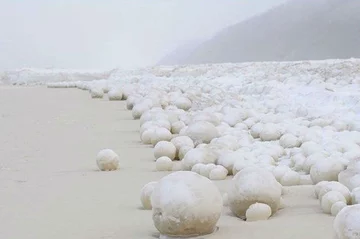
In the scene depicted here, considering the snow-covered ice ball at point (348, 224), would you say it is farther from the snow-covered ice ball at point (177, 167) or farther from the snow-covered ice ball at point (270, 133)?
the snow-covered ice ball at point (270, 133)

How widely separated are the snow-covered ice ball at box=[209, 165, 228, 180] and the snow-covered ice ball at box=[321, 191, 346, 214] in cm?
83

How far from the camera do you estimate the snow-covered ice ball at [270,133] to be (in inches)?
177

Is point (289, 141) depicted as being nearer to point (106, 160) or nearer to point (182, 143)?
point (182, 143)

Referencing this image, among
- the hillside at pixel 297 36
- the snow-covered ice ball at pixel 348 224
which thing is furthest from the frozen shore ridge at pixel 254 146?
the hillside at pixel 297 36

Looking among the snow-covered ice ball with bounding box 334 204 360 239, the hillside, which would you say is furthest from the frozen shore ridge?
the hillside

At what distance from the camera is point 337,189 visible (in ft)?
7.80

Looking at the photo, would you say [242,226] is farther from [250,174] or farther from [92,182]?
[92,182]

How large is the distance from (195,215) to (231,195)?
1.13ft

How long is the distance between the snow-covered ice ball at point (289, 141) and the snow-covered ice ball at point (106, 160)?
3.83ft

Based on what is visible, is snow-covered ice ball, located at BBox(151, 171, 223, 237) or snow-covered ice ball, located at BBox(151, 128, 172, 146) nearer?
snow-covered ice ball, located at BBox(151, 171, 223, 237)

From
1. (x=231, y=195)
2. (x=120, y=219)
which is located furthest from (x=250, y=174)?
(x=120, y=219)

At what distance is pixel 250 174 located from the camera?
235 cm

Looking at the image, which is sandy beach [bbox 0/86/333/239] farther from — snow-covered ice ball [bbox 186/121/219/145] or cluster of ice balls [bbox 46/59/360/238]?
snow-covered ice ball [bbox 186/121/219/145]

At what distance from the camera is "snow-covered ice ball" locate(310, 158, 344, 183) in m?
2.84
